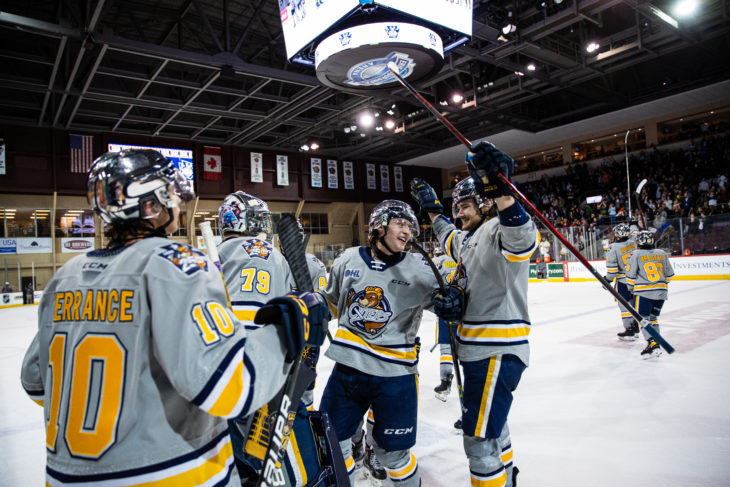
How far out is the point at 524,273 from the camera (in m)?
2.21

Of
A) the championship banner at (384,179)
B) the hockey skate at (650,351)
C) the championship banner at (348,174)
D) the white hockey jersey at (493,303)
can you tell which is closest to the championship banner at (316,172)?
the championship banner at (348,174)

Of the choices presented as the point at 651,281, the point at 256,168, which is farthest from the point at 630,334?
the point at 256,168

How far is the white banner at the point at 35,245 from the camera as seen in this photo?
1664cm

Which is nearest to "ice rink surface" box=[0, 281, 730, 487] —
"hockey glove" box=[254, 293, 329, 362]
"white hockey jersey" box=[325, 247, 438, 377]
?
"white hockey jersey" box=[325, 247, 438, 377]

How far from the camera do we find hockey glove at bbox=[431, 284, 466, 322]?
2084mm

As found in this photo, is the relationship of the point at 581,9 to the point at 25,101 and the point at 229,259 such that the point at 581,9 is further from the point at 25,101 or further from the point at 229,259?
the point at 25,101

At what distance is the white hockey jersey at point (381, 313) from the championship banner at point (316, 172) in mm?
A: 21053

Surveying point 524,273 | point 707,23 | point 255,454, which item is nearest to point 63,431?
point 255,454

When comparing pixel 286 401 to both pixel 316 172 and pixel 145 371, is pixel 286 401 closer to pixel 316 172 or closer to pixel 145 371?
pixel 145 371

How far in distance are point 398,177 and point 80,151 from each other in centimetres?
1601

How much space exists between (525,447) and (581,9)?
35.8ft

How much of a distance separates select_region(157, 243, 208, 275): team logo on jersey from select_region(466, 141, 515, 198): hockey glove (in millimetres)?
1169

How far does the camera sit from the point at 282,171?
2208 centimetres

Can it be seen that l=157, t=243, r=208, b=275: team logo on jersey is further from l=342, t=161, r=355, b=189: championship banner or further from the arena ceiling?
l=342, t=161, r=355, b=189: championship banner
